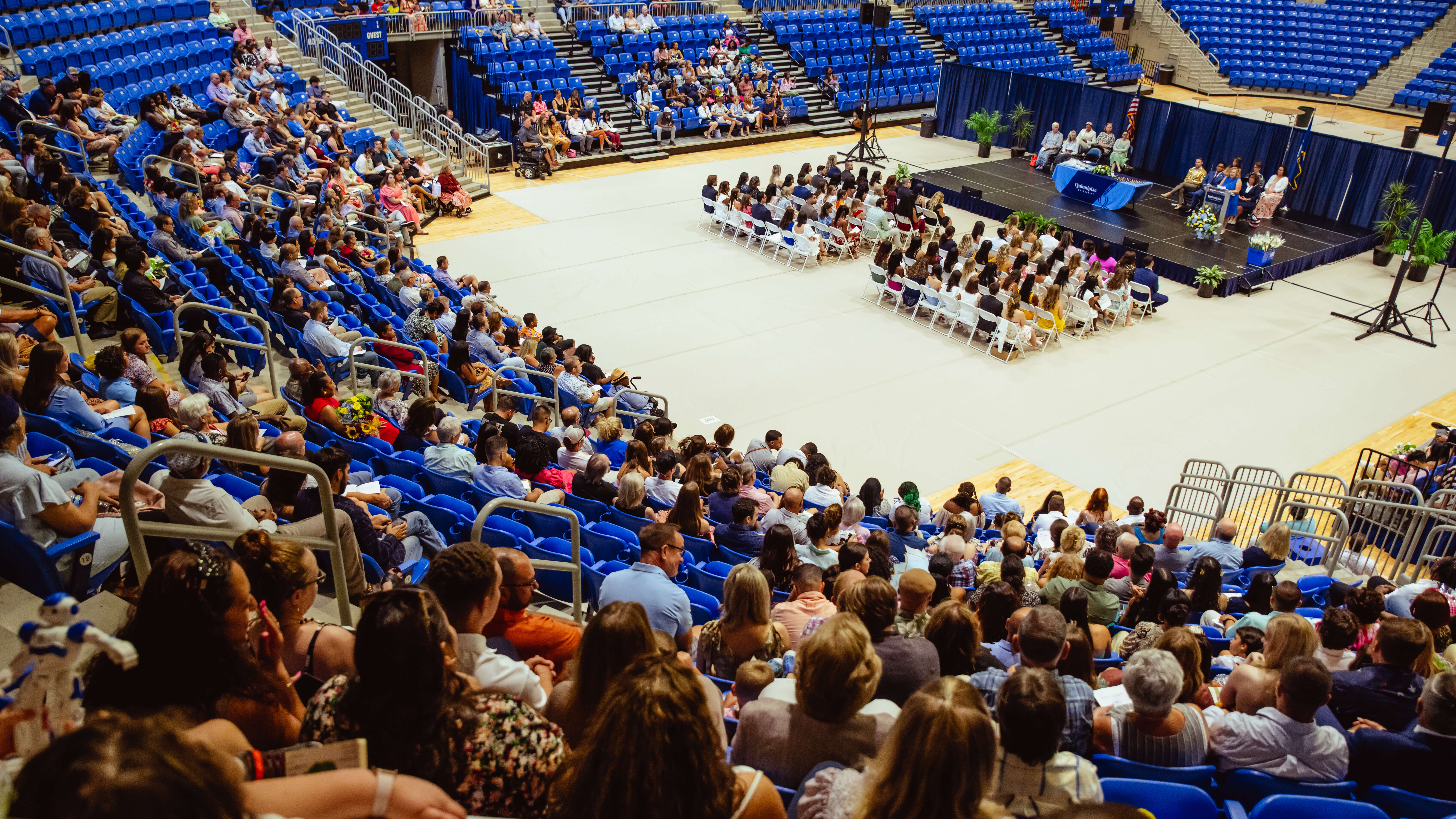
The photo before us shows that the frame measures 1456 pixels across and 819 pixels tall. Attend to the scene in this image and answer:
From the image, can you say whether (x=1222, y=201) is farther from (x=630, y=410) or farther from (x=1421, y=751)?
(x=1421, y=751)

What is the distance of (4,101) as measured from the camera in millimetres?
11312

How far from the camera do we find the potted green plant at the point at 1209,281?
14766 mm

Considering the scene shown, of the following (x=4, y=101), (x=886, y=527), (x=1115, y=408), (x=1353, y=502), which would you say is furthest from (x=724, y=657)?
(x=4, y=101)

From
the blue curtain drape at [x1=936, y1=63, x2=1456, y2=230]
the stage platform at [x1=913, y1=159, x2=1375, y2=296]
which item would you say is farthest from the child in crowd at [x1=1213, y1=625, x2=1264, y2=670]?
the blue curtain drape at [x1=936, y1=63, x2=1456, y2=230]

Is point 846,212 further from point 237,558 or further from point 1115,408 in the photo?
point 237,558

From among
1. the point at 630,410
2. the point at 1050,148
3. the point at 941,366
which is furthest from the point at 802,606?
the point at 1050,148

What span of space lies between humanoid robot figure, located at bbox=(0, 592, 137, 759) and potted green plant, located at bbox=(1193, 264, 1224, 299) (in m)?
15.7

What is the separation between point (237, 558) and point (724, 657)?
81.0 inches

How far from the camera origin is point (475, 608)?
9.81ft

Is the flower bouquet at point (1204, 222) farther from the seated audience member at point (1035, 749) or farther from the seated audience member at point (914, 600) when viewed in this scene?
the seated audience member at point (1035, 749)

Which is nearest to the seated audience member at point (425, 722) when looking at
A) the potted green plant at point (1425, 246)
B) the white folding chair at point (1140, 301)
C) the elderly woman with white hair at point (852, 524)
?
the elderly woman with white hair at point (852, 524)

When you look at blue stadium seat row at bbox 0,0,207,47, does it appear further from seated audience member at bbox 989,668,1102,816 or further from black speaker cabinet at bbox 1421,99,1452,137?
black speaker cabinet at bbox 1421,99,1452,137

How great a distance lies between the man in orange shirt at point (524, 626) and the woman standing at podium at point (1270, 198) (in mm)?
18021

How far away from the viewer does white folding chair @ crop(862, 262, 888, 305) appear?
44.7 feet
